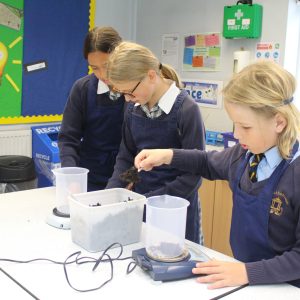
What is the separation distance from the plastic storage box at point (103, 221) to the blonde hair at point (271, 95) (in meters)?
0.44

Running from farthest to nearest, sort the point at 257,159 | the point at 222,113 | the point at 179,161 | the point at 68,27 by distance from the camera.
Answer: the point at 68,27
the point at 222,113
the point at 179,161
the point at 257,159

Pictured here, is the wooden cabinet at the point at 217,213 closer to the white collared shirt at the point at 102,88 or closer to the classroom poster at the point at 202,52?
the classroom poster at the point at 202,52

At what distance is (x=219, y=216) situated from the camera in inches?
109

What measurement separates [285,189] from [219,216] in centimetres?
171

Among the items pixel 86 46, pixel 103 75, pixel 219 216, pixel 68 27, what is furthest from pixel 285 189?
pixel 68 27

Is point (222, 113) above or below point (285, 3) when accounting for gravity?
below

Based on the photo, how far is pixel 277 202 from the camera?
1118mm

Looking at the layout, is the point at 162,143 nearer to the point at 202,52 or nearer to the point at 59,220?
the point at 59,220

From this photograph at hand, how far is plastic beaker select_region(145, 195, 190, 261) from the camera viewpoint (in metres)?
1.15

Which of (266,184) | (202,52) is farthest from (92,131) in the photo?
(202,52)

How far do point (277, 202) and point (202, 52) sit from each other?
7.68 feet

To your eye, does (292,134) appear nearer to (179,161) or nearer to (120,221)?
(179,161)

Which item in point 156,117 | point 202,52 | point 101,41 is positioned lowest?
point 156,117

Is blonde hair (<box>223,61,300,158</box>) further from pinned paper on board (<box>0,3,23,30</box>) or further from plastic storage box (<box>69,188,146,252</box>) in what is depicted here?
pinned paper on board (<box>0,3,23,30</box>)
